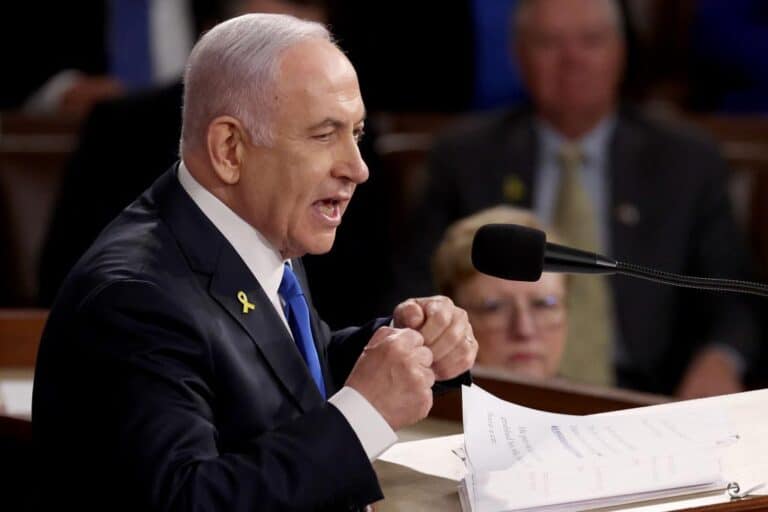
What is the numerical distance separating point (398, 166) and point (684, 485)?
263cm

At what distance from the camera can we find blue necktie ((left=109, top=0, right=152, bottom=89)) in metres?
4.39

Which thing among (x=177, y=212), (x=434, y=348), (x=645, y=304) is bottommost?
(x=645, y=304)

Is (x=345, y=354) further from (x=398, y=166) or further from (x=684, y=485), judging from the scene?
(x=398, y=166)

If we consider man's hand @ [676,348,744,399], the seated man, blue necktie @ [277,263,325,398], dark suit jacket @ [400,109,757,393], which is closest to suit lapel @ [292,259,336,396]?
blue necktie @ [277,263,325,398]

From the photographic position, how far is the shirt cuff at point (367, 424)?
1.46m

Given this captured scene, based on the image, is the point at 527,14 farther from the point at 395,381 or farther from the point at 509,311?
the point at 395,381

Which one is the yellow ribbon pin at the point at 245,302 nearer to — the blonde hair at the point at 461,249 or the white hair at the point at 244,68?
the white hair at the point at 244,68

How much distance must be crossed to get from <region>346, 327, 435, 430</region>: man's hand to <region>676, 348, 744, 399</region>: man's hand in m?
2.14

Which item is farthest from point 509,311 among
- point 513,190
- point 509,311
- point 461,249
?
point 513,190

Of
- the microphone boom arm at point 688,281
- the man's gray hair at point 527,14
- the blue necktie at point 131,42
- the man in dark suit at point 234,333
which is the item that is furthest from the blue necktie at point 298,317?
the blue necktie at point 131,42

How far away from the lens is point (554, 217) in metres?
3.67

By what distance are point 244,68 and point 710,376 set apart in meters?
2.28

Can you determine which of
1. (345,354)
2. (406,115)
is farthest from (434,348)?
(406,115)

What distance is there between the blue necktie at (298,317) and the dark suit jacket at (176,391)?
0.09 meters
